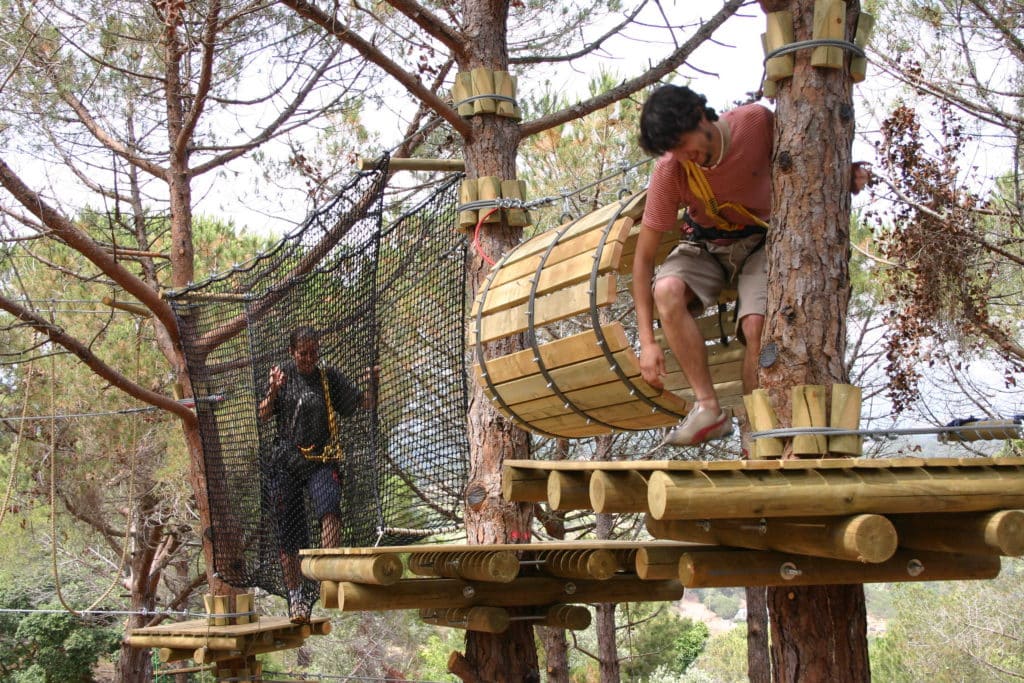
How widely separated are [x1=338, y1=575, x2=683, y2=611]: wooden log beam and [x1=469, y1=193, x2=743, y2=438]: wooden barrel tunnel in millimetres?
574

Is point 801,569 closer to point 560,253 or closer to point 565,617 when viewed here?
point 560,253

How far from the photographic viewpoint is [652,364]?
2.39 metres

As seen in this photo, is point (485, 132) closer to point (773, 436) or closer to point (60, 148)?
point (773, 436)

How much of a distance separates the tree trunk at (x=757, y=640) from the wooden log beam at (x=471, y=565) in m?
4.71

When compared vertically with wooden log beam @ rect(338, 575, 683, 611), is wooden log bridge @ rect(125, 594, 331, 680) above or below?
below

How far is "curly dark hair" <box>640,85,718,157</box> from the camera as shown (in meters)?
2.21

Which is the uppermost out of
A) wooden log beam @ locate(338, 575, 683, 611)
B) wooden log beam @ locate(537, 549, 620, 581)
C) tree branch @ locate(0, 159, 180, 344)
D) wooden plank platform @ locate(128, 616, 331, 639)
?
tree branch @ locate(0, 159, 180, 344)

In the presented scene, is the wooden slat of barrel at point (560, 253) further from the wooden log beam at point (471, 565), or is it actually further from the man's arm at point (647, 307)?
the wooden log beam at point (471, 565)

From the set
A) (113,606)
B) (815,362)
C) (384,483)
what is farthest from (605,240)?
(113,606)

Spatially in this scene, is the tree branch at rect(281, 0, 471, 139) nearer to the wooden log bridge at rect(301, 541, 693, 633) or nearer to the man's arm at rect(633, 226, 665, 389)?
the man's arm at rect(633, 226, 665, 389)

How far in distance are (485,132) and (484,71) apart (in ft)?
0.71

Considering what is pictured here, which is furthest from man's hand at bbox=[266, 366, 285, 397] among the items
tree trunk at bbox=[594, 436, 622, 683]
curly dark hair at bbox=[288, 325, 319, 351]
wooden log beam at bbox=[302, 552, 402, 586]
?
tree trunk at bbox=[594, 436, 622, 683]

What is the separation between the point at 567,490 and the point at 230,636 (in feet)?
9.14

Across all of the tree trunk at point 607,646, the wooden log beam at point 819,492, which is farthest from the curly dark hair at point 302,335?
the tree trunk at point 607,646
